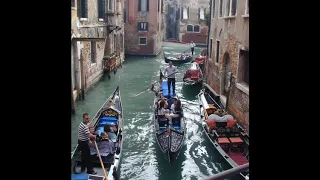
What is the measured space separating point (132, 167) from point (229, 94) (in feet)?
9.39

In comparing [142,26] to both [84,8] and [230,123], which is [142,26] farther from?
[230,123]

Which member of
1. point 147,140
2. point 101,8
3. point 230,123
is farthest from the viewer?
point 101,8

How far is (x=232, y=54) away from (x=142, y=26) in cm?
1156

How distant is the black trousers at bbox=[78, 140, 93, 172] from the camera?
3930mm

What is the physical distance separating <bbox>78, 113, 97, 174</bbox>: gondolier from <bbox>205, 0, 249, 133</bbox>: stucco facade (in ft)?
9.46

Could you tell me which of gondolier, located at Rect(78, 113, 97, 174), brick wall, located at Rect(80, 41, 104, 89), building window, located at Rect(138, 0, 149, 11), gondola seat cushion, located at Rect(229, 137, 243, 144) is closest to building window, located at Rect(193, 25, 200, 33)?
building window, located at Rect(138, 0, 149, 11)

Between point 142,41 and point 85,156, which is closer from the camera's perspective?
point 85,156

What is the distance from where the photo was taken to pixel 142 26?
1786 centimetres

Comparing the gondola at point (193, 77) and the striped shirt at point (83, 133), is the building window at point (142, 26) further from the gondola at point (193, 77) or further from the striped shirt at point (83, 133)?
the striped shirt at point (83, 133)

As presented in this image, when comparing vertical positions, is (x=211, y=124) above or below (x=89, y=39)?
below

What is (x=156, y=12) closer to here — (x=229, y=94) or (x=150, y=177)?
(x=229, y=94)

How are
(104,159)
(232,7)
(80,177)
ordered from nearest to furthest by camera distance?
(80,177), (104,159), (232,7)

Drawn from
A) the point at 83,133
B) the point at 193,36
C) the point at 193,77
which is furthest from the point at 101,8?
the point at 193,36
